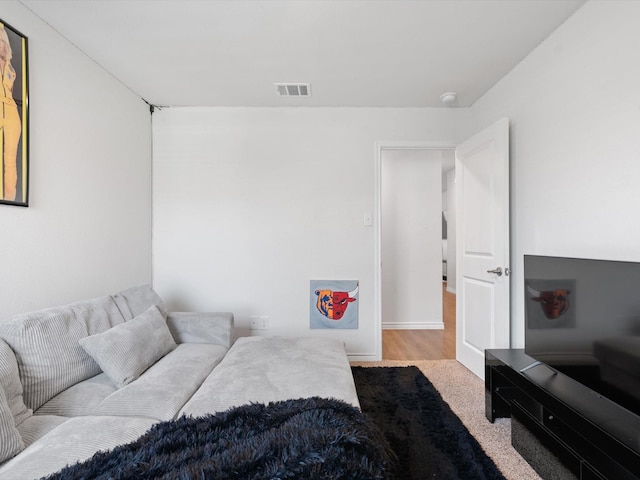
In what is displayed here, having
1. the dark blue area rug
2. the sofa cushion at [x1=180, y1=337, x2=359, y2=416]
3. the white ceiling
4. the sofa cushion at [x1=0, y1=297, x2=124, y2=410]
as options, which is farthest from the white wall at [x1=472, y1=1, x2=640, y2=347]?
the sofa cushion at [x1=0, y1=297, x2=124, y2=410]

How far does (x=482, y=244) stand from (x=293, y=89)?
211 centimetres

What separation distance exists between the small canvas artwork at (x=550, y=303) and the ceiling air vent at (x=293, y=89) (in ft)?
7.40

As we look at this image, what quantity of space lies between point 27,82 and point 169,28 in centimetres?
85

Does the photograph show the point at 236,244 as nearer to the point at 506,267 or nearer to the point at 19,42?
the point at 19,42

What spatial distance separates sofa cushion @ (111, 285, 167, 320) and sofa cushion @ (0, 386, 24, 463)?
90 centimetres

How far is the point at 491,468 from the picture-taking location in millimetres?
1512

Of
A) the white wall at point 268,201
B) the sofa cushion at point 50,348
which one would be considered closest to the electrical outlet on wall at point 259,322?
the white wall at point 268,201

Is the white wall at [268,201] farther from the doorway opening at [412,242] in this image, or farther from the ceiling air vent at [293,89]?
the doorway opening at [412,242]

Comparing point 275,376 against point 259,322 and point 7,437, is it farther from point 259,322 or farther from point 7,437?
point 259,322

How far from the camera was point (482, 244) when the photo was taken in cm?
253

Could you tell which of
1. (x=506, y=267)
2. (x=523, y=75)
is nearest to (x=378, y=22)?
(x=523, y=75)

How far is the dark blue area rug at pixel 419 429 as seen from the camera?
1.51 meters

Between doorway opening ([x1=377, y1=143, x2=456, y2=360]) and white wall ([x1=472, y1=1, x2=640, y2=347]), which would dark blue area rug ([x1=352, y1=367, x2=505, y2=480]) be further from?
doorway opening ([x1=377, y1=143, x2=456, y2=360])

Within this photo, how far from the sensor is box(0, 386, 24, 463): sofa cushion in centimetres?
100
